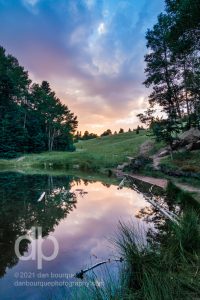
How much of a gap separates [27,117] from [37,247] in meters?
56.9

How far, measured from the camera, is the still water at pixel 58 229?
17.5 feet

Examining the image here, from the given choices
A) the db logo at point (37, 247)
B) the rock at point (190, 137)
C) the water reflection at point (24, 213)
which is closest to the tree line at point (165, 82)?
the rock at point (190, 137)

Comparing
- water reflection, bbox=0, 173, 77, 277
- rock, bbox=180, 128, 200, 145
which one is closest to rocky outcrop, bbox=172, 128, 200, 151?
rock, bbox=180, 128, 200, 145

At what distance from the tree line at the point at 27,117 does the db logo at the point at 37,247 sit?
137 feet

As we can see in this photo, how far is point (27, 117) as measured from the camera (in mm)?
60844

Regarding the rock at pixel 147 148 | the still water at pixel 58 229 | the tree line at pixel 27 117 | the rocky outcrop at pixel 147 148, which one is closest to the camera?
the still water at pixel 58 229

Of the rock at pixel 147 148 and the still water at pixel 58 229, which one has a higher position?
the rock at pixel 147 148

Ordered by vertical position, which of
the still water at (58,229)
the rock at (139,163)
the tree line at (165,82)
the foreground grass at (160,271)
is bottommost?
the still water at (58,229)

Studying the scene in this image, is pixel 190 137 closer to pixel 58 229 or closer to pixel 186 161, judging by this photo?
pixel 186 161

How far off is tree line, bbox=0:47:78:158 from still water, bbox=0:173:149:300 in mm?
35856

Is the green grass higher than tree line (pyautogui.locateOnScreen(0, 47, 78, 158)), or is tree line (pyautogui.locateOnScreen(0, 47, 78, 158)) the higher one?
tree line (pyautogui.locateOnScreen(0, 47, 78, 158))

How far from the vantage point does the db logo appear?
6453 mm

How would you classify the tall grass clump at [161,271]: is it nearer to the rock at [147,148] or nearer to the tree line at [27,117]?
the rock at [147,148]

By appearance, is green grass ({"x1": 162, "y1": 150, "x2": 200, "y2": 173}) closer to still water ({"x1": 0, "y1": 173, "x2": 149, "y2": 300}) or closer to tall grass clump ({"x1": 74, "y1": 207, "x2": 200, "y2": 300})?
still water ({"x1": 0, "y1": 173, "x2": 149, "y2": 300})
